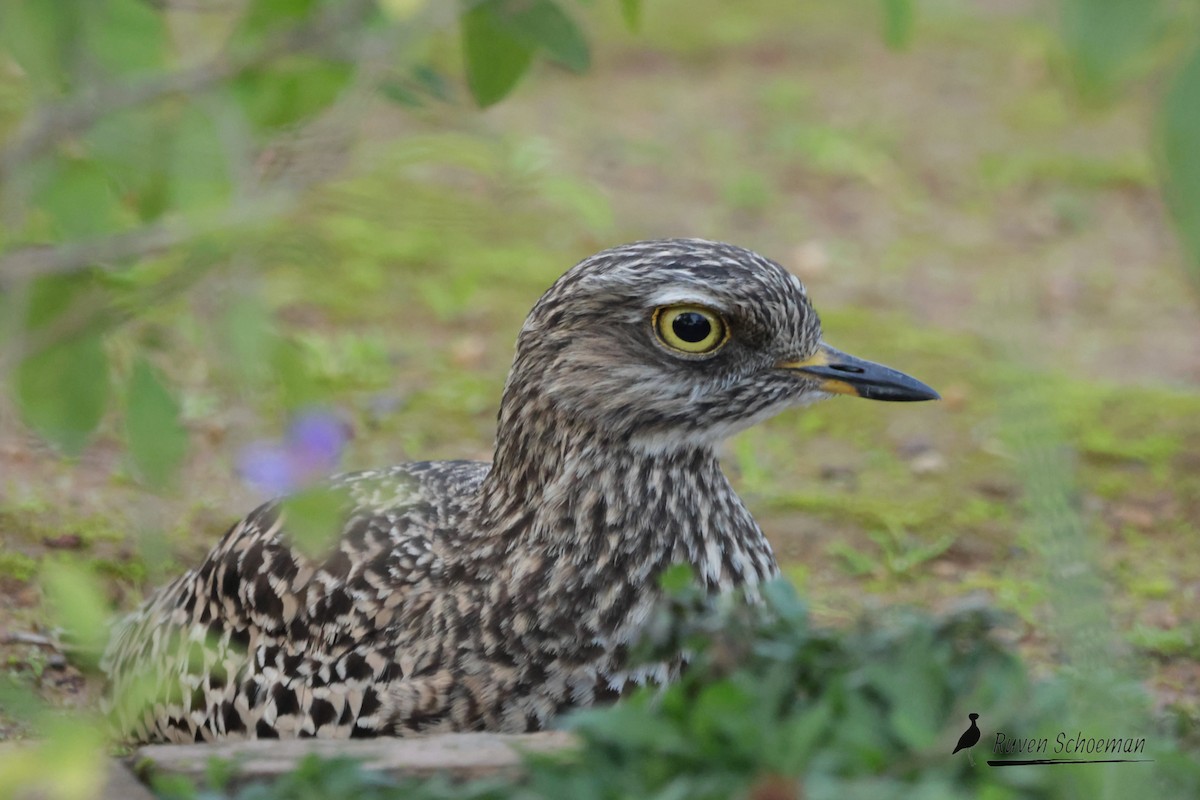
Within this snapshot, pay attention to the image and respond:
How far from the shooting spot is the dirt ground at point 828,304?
377 cm

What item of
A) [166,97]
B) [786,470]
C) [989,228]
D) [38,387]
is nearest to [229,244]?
[38,387]

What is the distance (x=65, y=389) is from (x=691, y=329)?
→ 5.40 feet

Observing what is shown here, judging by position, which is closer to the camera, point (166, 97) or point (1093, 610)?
point (1093, 610)

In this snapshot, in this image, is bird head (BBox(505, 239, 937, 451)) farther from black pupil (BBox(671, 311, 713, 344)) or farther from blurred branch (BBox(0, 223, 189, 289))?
blurred branch (BBox(0, 223, 189, 289))

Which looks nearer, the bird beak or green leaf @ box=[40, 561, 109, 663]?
green leaf @ box=[40, 561, 109, 663]

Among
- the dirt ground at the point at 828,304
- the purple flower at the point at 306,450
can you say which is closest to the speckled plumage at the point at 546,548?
the dirt ground at the point at 828,304

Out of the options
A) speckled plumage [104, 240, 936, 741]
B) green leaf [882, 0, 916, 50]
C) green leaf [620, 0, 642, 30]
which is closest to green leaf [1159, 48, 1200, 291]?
green leaf [882, 0, 916, 50]

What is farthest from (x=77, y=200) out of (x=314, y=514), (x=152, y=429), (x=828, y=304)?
A: (x=828, y=304)

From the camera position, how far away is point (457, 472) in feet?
13.9

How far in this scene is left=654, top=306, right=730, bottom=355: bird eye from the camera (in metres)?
3.66

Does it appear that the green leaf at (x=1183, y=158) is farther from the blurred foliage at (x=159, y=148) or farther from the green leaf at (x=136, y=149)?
the green leaf at (x=136, y=149)

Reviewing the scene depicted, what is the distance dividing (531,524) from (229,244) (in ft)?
5.49

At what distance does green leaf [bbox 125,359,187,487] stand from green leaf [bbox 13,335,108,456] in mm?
58

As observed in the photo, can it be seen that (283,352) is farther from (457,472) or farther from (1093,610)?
(457,472)
